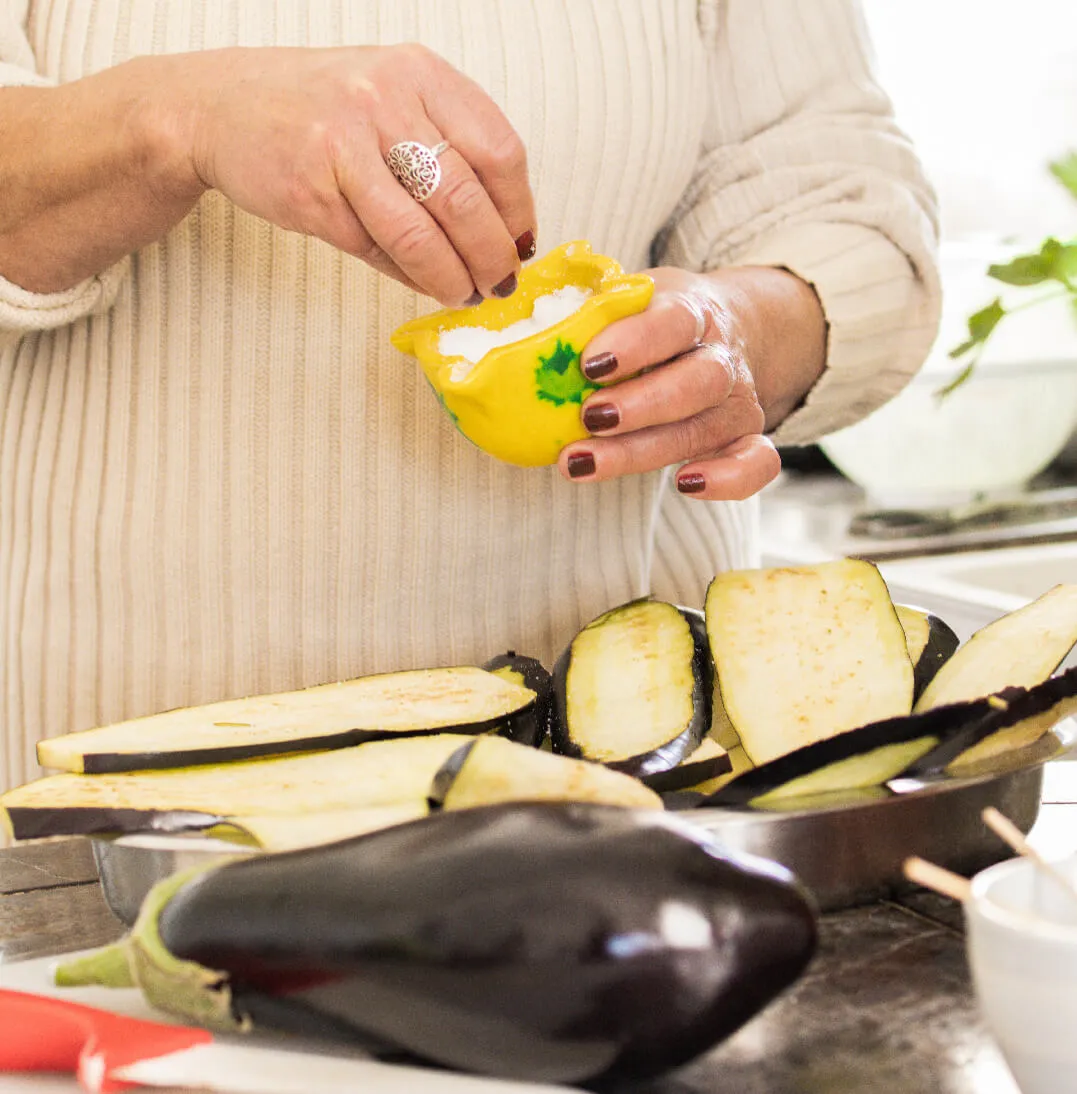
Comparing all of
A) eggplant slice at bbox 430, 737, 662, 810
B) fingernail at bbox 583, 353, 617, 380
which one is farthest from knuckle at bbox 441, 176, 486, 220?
eggplant slice at bbox 430, 737, 662, 810

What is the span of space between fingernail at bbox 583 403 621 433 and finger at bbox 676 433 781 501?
0.10 meters

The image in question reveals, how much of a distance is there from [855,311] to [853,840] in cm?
61

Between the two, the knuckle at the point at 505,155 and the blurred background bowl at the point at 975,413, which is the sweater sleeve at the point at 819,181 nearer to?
the knuckle at the point at 505,155

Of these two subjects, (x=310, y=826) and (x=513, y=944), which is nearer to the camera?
(x=513, y=944)

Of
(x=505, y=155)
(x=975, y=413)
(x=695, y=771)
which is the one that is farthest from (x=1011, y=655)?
(x=975, y=413)

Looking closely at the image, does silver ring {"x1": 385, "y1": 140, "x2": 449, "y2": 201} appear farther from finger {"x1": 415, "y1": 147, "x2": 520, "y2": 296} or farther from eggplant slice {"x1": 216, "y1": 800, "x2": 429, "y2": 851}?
eggplant slice {"x1": 216, "y1": 800, "x2": 429, "y2": 851}

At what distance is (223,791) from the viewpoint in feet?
2.12

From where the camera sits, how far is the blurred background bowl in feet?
6.59

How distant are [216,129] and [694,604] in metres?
0.65

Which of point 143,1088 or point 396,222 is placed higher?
point 396,222

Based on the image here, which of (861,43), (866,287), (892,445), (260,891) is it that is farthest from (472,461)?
(892,445)

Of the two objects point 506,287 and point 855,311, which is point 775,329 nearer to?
point 855,311

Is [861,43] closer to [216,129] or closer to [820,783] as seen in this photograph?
[216,129]

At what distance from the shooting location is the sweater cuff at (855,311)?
1.13 metres
